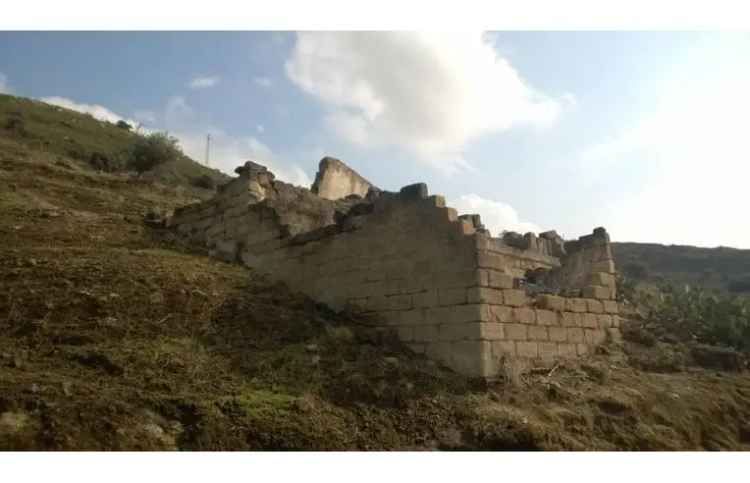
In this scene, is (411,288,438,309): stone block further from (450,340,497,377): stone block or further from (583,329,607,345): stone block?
(583,329,607,345): stone block

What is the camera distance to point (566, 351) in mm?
8164

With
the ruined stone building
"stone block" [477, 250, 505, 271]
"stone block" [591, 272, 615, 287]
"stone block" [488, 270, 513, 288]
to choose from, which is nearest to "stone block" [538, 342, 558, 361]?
the ruined stone building

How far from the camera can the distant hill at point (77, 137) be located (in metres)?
27.3

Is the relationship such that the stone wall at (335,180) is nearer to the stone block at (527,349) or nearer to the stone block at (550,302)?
the stone block at (550,302)

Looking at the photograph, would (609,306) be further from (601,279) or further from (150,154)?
(150,154)

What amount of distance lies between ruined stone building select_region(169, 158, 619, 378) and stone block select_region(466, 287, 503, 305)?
1cm

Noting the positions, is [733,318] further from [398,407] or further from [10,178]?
[10,178]

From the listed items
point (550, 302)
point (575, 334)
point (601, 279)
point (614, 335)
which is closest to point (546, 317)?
point (550, 302)

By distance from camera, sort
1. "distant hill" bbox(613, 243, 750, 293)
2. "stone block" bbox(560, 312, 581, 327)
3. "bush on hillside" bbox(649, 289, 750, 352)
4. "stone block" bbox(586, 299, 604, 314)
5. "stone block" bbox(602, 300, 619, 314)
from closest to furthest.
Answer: "stone block" bbox(560, 312, 581, 327) → "stone block" bbox(586, 299, 604, 314) → "stone block" bbox(602, 300, 619, 314) → "bush on hillside" bbox(649, 289, 750, 352) → "distant hill" bbox(613, 243, 750, 293)

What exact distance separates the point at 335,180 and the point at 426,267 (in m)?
11.2

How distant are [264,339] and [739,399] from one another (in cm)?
611

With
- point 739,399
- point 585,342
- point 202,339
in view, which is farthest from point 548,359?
point 202,339

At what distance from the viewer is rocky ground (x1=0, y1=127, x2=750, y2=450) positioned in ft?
16.2

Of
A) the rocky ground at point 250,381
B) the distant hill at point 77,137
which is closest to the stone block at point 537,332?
the rocky ground at point 250,381
